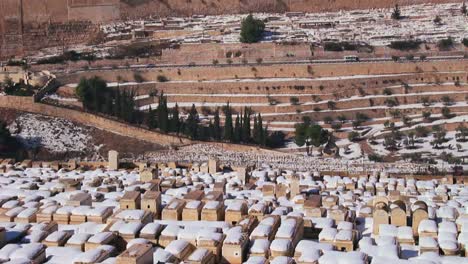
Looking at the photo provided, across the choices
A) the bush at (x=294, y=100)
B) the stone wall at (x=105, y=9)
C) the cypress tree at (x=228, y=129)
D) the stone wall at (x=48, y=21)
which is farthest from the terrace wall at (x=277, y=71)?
the stone wall at (x=105, y=9)

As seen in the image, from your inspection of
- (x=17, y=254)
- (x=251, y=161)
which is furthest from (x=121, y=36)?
(x=17, y=254)

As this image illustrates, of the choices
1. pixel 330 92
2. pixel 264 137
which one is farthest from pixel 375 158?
pixel 330 92

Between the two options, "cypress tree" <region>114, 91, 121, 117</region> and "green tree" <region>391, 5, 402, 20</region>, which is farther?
"green tree" <region>391, 5, 402, 20</region>

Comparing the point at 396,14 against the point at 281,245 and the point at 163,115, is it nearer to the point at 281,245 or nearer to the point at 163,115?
the point at 163,115

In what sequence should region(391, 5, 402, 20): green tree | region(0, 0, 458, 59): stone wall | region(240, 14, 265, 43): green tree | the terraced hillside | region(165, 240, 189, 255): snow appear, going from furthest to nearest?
1. region(0, 0, 458, 59): stone wall
2. region(391, 5, 402, 20): green tree
3. region(240, 14, 265, 43): green tree
4. the terraced hillside
5. region(165, 240, 189, 255): snow

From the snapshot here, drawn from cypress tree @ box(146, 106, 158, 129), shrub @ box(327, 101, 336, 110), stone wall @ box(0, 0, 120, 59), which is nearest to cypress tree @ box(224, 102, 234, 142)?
cypress tree @ box(146, 106, 158, 129)

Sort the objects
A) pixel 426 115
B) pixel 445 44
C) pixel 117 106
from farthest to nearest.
Result: pixel 445 44, pixel 117 106, pixel 426 115

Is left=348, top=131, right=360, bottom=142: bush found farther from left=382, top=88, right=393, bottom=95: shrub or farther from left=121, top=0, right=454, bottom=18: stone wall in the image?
left=121, top=0, right=454, bottom=18: stone wall

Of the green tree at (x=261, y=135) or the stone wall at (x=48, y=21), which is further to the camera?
the stone wall at (x=48, y=21)

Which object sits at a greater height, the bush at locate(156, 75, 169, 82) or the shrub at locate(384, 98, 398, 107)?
the bush at locate(156, 75, 169, 82)

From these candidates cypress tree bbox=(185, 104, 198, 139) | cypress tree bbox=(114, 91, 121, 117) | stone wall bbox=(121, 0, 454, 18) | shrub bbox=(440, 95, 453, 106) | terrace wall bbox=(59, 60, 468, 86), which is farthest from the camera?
stone wall bbox=(121, 0, 454, 18)

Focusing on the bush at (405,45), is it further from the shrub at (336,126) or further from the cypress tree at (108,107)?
the cypress tree at (108,107)
